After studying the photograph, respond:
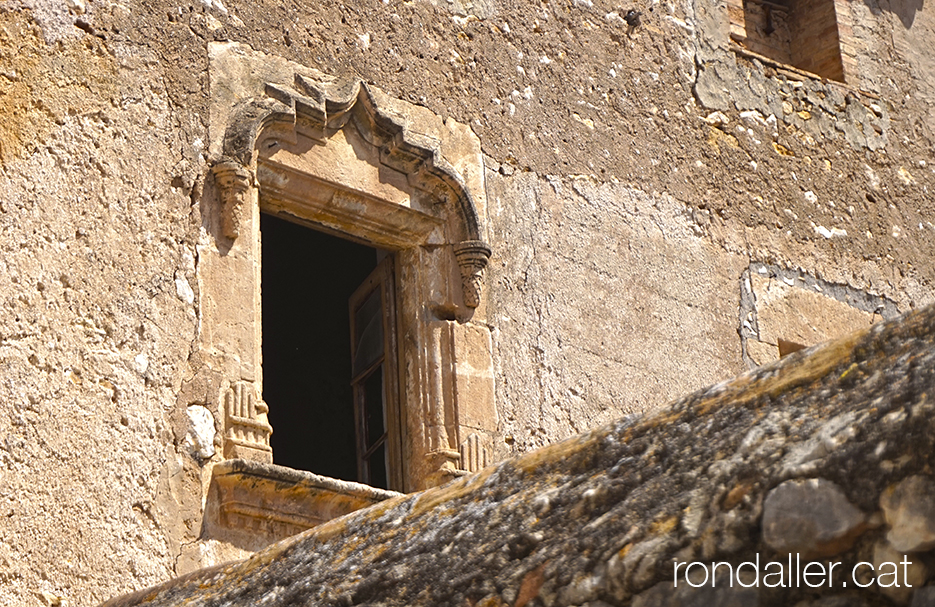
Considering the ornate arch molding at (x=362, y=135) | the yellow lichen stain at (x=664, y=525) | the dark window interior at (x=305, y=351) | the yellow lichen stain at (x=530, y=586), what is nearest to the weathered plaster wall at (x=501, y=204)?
the ornate arch molding at (x=362, y=135)

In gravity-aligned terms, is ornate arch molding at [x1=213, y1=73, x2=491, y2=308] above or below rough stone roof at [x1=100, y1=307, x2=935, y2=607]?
above

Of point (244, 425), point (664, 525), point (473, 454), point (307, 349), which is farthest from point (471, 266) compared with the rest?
point (664, 525)

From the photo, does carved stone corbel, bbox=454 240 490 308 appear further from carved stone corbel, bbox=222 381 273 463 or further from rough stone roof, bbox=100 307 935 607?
rough stone roof, bbox=100 307 935 607

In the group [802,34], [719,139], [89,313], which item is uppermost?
[802,34]

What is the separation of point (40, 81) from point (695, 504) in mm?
3452

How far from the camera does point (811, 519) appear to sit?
1508mm

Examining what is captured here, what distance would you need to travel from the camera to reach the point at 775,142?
6996 millimetres

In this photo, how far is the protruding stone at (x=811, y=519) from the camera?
4.85 ft

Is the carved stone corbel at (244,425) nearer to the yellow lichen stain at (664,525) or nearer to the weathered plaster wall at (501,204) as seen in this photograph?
the weathered plaster wall at (501,204)

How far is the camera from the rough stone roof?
1.47 m

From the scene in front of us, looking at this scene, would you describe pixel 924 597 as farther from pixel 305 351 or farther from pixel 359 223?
pixel 305 351

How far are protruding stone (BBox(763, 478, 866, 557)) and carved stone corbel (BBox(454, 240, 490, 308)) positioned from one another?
395 centimetres

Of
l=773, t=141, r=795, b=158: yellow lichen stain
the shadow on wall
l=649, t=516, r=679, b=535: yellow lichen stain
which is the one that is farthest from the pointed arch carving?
the shadow on wall

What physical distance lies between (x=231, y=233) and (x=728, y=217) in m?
2.82
